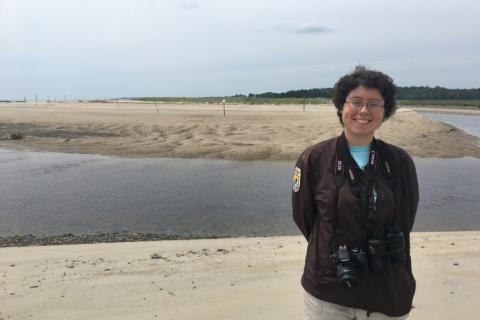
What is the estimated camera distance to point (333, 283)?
269 centimetres

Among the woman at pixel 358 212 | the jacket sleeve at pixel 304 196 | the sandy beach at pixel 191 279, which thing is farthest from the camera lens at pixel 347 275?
the sandy beach at pixel 191 279

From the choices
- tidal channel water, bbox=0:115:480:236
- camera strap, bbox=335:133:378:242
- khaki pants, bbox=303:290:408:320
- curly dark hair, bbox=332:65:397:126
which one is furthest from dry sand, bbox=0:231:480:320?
curly dark hair, bbox=332:65:397:126

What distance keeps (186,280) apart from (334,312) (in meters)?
3.08

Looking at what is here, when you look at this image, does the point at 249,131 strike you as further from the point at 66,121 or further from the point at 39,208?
the point at 39,208

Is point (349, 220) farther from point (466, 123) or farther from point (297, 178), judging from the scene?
point (466, 123)

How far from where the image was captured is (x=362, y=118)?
277cm

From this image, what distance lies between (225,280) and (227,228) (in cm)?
348

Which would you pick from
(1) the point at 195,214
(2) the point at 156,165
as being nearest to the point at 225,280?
(1) the point at 195,214

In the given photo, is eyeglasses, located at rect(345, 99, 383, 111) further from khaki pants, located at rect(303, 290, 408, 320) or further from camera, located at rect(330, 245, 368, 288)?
khaki pants, located at rect(303, 290, 408, 320)

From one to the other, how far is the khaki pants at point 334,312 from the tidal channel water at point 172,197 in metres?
5.87

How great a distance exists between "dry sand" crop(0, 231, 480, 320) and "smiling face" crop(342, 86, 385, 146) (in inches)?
100.0

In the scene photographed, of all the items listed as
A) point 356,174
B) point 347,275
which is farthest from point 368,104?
point 347,275

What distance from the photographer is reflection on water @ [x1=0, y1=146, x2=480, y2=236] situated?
923cm

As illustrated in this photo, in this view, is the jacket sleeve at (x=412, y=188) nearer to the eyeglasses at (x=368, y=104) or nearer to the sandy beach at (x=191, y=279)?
the eyeglasses at (x=368, y=104)
